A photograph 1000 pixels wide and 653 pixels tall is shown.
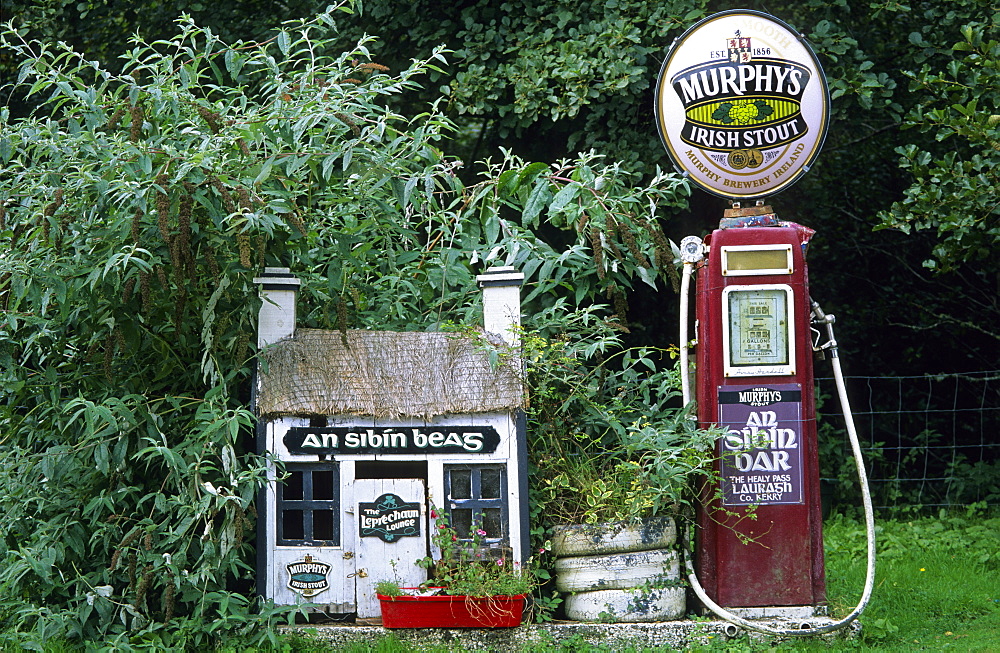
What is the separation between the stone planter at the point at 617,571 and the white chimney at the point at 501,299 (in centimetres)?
99

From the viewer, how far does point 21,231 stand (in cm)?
498

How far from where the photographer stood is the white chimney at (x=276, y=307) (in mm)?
5035

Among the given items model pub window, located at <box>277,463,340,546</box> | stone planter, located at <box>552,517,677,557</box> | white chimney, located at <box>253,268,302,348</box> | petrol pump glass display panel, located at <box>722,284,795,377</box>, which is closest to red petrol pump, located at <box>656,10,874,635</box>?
petrol pump glass display panel, located at <box>722,284,795,377</box>

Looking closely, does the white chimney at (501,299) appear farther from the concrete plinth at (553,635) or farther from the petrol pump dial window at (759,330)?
the concrete plinth at (553,635)

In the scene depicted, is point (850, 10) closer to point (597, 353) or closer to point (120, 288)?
point (597, 353)

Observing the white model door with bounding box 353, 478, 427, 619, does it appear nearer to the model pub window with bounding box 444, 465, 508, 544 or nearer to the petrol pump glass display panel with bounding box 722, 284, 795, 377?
the model pub window with bounding box 444, 465, 508, 544

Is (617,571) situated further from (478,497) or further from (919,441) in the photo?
(919,441)

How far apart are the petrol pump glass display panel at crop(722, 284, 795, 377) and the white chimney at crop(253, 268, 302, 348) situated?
2.06 meters

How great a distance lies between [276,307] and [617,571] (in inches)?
79.6

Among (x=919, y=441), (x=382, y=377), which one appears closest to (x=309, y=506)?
(x=382, y=377)

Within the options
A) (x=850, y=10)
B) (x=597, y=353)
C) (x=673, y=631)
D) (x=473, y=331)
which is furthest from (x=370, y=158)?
(x=850, y=10)

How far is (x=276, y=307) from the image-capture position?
507 cm

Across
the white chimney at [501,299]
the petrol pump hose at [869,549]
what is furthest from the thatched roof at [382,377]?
the petrol pump hose at [869,549]

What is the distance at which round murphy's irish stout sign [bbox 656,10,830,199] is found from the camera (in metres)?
5.20
